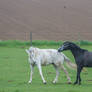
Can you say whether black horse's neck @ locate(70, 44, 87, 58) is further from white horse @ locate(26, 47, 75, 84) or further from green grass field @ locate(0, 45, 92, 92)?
green grass field @ locate(0, 45, 92, 92)

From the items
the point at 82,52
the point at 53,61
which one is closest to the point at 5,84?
the point at 53,61

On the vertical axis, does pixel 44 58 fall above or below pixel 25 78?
above

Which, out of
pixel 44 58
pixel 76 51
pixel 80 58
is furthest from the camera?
pixel 44 58

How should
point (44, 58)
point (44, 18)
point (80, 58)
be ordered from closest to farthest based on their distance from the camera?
point (80, 58)
point (44, 58)
point (44, 18)

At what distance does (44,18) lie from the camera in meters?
53.3

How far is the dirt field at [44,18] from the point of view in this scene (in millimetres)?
45219

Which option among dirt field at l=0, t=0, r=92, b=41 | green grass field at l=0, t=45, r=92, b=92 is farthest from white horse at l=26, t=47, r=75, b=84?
dirt field at l=0, t=0, r=92, b=41

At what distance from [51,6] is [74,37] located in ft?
59.7

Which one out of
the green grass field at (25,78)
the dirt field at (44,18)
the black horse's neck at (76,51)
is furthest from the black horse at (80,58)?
the dirt field at (44,18)

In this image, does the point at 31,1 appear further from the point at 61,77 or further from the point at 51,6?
the point at 61,77

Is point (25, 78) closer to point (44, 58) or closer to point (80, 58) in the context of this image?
point (44, 58)

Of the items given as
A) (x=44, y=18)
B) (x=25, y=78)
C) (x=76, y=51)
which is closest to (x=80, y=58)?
(x=76, y=51)

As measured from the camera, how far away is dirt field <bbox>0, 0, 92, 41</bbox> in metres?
45.2

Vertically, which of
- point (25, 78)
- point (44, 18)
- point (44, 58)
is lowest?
point (25, 78)
